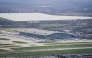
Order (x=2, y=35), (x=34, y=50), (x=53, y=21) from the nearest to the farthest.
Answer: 1. (x=34, y=50)
2. (x=2, y=35)
3. (x=53, y=21)

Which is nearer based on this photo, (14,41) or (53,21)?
(14,41)

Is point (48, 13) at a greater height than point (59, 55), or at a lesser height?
greater

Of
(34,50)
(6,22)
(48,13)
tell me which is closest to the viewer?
(34,50)

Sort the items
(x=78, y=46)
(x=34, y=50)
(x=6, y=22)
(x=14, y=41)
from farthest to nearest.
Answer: (x=6, y=22), (x=14, y=41), (x=78, y=46), (x=34, y=50)

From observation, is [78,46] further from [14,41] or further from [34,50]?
[14,41]

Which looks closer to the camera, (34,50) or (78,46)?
(34,50)

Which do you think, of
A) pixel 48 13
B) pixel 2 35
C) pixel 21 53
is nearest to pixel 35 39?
pixel 2 35

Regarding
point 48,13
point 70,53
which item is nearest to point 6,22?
point 48,13

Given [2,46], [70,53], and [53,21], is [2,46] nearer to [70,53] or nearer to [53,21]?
[70,53]

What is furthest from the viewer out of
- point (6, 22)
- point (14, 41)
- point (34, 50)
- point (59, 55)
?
point (6, 22)
